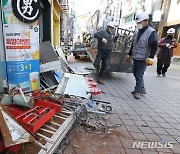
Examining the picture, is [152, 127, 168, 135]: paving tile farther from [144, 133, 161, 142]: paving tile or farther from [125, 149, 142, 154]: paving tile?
[125, 149, 142, 154]: paving tile

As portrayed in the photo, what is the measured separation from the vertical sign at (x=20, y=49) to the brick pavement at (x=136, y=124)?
155 centimetres

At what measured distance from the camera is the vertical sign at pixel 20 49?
2.77m

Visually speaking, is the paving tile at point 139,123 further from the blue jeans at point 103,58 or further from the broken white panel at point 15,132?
the blue jeans at point 103,58

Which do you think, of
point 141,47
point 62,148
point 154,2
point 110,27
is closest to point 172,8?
point 154,2

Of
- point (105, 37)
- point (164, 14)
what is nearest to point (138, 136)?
point (105, 37)

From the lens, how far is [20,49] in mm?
2938

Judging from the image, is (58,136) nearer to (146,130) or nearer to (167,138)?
(146,130)

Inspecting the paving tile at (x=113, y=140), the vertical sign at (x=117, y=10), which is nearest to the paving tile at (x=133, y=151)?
the paving tile at (x=113, y=140)

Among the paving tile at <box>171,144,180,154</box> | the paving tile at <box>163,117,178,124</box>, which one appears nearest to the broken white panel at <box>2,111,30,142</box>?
the paving tile at <box>171,144,180,154</box>

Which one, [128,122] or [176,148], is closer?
[176,148]

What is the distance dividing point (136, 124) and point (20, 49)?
2561 mm

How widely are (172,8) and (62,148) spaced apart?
60.2 feet

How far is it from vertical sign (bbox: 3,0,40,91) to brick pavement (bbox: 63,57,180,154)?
155 cm

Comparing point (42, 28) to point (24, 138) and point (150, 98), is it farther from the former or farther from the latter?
point (24, 138)
